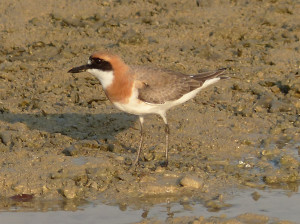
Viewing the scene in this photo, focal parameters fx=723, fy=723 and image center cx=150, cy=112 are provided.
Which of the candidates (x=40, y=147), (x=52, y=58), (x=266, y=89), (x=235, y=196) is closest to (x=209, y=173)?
(x=235, y=196)

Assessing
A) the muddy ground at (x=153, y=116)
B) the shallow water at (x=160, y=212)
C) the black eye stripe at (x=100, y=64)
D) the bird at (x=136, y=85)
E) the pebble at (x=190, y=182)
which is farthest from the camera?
the black eye stripe at (x=100, y=64)

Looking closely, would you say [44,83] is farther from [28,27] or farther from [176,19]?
[176,19]

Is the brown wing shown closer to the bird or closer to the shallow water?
the bird

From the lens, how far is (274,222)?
7.89 m

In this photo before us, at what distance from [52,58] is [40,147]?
11.1 ft

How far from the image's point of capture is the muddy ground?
352 inches

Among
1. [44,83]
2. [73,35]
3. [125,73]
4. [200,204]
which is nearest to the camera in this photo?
[200,204]

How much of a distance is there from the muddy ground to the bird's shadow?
0.07ft

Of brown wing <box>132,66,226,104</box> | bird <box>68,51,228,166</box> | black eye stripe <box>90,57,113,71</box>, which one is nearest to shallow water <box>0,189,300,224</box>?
bird <box>68,51,228,166</box>

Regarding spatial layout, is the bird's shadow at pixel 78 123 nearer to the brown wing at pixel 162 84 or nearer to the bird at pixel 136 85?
the bird at pixel 136 85

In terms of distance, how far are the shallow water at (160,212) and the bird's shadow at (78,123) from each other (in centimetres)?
229

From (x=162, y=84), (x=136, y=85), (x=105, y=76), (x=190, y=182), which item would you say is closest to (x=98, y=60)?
(x=105, y=76)

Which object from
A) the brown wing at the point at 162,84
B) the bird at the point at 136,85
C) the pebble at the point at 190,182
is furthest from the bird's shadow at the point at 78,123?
the pebble at the point at 190,182

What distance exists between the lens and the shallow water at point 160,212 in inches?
315
